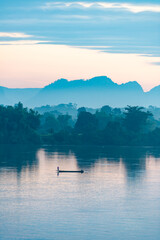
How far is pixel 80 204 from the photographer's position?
2064 inches

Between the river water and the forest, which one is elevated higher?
the forest

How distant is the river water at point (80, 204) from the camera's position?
41250 millimetres

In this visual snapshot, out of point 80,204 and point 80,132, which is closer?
point 80,204

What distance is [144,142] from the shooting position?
173 meters

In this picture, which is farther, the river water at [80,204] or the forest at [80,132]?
the forest at [80,132]

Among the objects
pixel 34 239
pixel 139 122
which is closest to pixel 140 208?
pixel 34 239

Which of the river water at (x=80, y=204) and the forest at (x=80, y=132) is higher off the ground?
the forest at (x=80, y=132)

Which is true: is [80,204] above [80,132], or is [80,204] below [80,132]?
below

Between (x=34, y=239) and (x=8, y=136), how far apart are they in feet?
415

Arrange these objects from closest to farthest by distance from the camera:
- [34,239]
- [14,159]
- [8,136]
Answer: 1. [34,239]
2. [14,159]
3. [8,136]

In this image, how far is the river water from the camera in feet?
135

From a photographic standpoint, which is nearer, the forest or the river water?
the river water

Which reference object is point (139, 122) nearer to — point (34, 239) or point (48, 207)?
point (48, 207)

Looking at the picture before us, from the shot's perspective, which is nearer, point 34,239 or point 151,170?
point 34,239
